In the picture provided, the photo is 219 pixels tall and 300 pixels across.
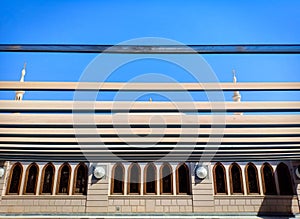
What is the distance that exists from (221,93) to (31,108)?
5382 millimetres

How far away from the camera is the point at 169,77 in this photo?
6.33 meters

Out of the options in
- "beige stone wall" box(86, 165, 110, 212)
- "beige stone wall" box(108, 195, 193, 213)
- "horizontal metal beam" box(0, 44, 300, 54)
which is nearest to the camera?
"horizontal metal beam" box(0, 44, 300, 54)

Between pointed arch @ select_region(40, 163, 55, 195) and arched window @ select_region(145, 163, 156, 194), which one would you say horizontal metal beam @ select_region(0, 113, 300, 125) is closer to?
arched window @ select_region(145, 163, 156, 194)

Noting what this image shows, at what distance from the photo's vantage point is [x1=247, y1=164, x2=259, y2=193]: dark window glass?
1317cm

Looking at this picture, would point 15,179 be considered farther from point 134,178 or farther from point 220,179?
point 220,179

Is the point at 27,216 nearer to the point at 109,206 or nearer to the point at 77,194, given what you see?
the point at 77,194

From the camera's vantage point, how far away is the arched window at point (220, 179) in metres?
13.2

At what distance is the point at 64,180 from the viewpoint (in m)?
13.3

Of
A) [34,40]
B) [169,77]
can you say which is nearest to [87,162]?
[169,77]

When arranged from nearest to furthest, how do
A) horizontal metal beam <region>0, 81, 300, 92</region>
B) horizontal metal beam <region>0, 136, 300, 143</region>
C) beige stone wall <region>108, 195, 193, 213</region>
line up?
horizontal metal beam <region>0, 81, 300, 92</region> < horizontal metal beam <region>0, 136, 300, 143</region> < beige stone wall <region>108, 195, 193, 213</region>

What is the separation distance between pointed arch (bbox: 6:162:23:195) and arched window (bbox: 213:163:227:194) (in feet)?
34.2

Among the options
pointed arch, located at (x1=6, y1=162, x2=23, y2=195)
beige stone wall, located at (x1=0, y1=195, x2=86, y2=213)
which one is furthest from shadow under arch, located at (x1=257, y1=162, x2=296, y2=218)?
pointed arch, located at (x1=6, y1=162, x2=23, y2=195)

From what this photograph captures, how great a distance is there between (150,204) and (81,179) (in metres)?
3.90

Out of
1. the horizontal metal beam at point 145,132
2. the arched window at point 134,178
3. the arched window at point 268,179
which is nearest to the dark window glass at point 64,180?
the arched window at point 134,178
